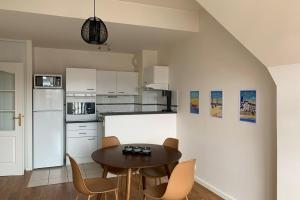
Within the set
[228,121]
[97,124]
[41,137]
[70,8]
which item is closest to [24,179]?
[41,137]

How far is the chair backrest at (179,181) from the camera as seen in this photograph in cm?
213

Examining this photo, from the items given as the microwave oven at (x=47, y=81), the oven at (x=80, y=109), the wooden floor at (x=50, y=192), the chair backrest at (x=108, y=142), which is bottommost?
the wooden floor at (x=50, y=192)

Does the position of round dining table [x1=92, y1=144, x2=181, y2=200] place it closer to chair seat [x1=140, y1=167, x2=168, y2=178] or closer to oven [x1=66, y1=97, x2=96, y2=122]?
chair seat [x1=140, y1=167, x2=168, y2=178]

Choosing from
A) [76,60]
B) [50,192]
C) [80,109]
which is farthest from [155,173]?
[76,60]

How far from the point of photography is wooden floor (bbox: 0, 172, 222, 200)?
3191mm

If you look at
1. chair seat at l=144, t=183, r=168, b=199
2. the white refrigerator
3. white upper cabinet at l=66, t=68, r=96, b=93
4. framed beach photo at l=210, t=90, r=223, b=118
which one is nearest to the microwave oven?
the white refrigerator

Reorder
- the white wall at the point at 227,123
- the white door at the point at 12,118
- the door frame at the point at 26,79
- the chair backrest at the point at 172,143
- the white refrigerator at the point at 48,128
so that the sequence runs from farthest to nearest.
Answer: the white refrigerator at the point at 48,128, the door frame at the point at 26,79, the white door at the point at 12,118, the chair backrest at the point at 172,143, the white wall at the point at 227,123

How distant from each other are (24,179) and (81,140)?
125 cm

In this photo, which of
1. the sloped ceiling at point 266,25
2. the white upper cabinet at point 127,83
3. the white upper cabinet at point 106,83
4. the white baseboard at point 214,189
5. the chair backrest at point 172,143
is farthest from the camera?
the white upper cabinet at point 127,83

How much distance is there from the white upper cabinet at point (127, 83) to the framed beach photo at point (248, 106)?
3171 mm

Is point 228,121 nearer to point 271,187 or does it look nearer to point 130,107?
point 271,187

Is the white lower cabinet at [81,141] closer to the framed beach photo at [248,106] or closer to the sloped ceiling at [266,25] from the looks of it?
the framed beach photo at [248,106]

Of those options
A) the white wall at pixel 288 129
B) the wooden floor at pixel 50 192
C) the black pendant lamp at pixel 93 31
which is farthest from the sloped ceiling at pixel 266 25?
the wooden floor at pixel 50 192

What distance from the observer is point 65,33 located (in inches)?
149
